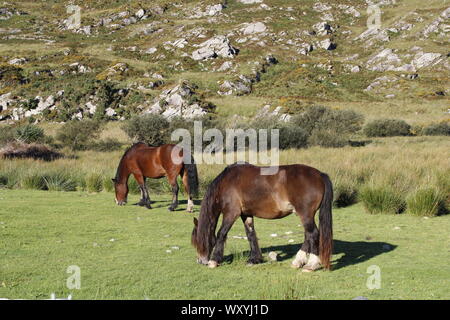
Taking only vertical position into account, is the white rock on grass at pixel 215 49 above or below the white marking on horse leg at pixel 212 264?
above

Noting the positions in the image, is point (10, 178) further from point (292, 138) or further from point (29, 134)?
point (292, 138)

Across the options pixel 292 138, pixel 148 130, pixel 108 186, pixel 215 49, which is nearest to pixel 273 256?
pixel 108 186

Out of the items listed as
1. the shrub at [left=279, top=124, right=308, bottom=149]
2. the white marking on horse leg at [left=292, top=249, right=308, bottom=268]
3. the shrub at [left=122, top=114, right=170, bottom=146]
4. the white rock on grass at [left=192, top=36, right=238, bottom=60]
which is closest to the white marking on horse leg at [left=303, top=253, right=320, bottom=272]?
the white marking on horse leg at [left=292, top=249, right=308, bottom=268]

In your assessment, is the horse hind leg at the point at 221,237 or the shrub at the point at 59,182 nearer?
the horse hind leg at the point at 221,237

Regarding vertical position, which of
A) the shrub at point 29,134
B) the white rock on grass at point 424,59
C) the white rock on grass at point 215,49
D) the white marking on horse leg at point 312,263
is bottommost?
the shrub at point 29,134

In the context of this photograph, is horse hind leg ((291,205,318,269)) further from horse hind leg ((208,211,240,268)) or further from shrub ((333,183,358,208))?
shrub ((333,183,358,208))

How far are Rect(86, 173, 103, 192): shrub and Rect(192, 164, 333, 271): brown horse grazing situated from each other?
10205 mm

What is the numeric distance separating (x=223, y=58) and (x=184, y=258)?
88.2 metres

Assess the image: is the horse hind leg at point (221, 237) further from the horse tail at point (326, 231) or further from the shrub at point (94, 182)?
the shrub at point (94, 182)

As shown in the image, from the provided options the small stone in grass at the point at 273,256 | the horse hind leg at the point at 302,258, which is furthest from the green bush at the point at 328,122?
the horse hind leg at the point at 302,258

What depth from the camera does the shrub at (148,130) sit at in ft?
113

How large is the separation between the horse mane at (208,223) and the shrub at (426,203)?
268 inches

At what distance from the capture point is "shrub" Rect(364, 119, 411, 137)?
128 feet
